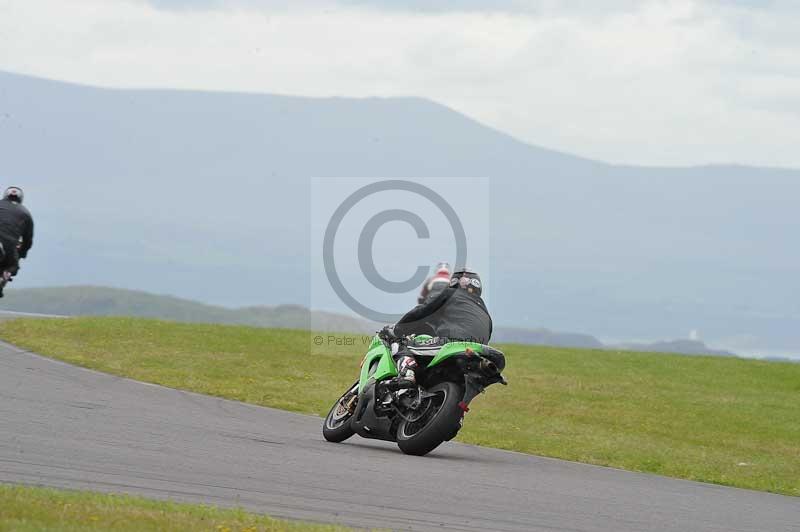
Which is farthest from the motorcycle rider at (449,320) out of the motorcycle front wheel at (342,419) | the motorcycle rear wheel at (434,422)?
the motorcycle front wheel at (342,419)

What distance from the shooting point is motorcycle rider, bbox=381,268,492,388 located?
13.3 meters

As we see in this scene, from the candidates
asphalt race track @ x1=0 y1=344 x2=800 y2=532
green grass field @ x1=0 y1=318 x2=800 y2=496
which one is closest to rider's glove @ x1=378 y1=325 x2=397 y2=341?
asphalt race track @ x1=0 y1=344 x2=800 y2=532

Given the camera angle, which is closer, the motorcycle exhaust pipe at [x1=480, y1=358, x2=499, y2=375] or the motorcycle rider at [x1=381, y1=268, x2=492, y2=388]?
the motorcycle exhaust pipe at [x1=480, y1=358, x2=499, y2=375]

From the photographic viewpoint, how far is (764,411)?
22.8m

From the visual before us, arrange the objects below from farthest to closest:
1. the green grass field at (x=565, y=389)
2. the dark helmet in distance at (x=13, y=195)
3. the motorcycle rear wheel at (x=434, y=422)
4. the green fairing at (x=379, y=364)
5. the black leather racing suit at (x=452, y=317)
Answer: the dark helmet in distance at (x=13, y=195), the green grass field at (x=565, y=389), the green fairing at (x=379, y=364), the black leather racing suit at (x=452, y=317), the motorcycle rear wheel at (x=434, y=422)

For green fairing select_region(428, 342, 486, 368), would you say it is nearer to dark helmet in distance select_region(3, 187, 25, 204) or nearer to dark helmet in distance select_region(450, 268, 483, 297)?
dark helmet in distance select_region(450, 268, 483, 297)

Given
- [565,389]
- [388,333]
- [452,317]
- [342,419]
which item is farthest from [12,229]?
[452,317]

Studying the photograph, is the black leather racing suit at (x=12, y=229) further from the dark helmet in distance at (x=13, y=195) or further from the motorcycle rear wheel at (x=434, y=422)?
the motorcycle rear wheel at (x=434, y=422)

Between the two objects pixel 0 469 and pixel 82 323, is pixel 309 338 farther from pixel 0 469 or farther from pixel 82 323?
pixel 0 469

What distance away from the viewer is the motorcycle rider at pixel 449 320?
13.3 meters

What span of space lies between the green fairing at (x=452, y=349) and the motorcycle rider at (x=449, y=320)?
16cm

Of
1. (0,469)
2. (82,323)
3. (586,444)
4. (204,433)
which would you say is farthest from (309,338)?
(0,469)

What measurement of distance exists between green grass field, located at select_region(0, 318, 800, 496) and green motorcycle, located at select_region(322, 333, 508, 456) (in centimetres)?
310

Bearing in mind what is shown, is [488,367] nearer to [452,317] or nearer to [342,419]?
[452,317]
